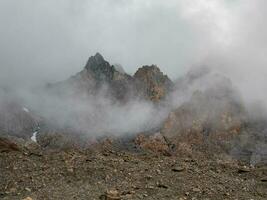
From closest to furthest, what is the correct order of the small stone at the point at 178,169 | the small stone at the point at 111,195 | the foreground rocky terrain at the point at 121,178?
1. the small stone at the point at 111,195
2. the foreground rocky terrain at the point at 121,178
3. the small stone at the point at 178,169

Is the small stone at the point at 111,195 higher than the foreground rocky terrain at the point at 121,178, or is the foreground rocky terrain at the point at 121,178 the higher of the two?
the foreground rocky terrain at the point at 121,178

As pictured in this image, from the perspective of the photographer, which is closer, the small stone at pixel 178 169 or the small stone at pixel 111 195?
the small stone at pixel 111 195

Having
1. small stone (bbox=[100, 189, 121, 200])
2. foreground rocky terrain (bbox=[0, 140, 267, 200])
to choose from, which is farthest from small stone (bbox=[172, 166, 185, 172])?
small stone (bbox=[100, 189, 121, 200])

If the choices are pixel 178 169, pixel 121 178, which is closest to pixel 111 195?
pixel 121 178

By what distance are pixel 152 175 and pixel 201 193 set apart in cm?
398

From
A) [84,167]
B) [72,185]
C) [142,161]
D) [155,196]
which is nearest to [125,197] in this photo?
[155,196]

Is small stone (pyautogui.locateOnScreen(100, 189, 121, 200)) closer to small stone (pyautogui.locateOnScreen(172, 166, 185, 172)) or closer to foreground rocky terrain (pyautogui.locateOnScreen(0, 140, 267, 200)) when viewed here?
foreground rocky terrain (pyautogui.locateOnScreen(0, 140, 267, 200))

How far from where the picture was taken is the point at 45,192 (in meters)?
27.4

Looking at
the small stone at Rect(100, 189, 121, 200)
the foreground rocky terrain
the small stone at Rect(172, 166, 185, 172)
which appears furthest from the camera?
the small stone at Rect(172, 166, 185, 172)

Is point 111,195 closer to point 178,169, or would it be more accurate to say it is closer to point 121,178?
point 121,178

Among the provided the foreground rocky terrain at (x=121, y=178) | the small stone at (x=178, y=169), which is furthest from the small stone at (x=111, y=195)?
the small stone at (x=178, y=169)

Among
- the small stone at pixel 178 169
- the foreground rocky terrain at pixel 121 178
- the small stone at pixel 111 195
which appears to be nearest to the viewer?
the small stone at pixel 111 195

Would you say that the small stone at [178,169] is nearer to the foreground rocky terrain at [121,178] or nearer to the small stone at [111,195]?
the foreground rocky terrain at [121,178]

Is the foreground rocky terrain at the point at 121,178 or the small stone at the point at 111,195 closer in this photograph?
the small stone at the point at 111,195
